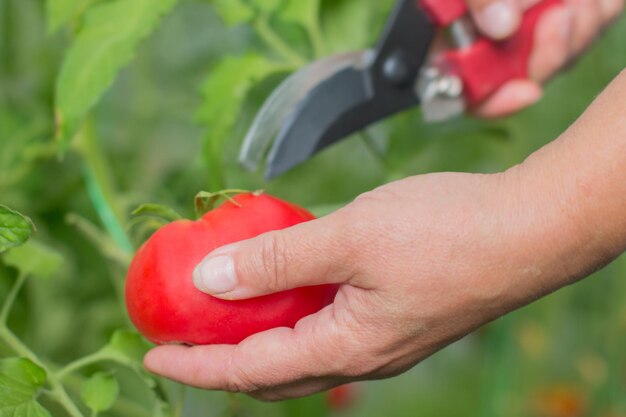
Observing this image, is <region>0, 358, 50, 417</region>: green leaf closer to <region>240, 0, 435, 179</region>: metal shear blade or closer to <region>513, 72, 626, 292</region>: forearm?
<region>240, 0, 435, 179</region>: metal shear blade

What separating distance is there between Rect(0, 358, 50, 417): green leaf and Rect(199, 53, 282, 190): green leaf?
0.96ft

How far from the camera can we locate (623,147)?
2.33ft

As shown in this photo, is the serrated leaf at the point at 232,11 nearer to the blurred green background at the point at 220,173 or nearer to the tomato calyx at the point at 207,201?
the blurred green background at the point at 220,173

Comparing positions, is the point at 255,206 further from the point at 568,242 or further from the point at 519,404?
the point at 519,404

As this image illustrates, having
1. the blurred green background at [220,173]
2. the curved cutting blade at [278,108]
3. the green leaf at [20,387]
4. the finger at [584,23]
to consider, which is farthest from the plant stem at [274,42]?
the green leaf at [20,387]

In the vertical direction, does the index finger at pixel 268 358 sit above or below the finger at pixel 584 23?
below

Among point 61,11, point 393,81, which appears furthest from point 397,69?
point 61,11

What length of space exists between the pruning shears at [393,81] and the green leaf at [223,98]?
5cm

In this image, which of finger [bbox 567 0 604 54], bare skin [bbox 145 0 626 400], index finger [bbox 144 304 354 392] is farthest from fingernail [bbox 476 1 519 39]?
index finger [bbox 144 304 354 392]

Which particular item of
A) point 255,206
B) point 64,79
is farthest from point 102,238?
point 255,206

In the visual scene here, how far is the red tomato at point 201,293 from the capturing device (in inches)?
28.5

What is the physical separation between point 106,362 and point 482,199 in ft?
3.10

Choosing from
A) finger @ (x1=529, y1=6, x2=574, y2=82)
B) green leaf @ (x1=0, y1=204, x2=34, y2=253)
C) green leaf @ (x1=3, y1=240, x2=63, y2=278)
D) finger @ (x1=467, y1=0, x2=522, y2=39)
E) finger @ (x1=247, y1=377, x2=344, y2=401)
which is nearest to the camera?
green leaf @ (x1=0, y1=204, x2=34, y2=253)

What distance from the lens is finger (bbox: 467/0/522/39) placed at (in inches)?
39.8
